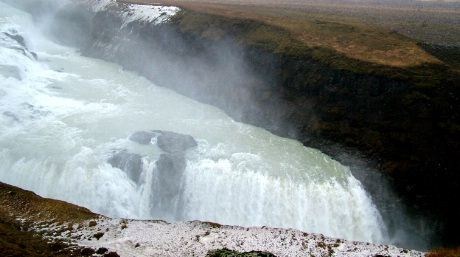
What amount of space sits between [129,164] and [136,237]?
12420 millimetres

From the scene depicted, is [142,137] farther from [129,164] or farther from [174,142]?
[129,164]

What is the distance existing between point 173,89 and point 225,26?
10.8 meters

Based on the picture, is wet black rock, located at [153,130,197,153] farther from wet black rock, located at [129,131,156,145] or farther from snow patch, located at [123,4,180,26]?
snow patch, located at [123,4,180,26]

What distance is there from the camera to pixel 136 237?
22.5 meters

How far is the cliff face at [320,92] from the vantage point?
34.6 m

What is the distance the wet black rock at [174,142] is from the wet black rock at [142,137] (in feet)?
3.24

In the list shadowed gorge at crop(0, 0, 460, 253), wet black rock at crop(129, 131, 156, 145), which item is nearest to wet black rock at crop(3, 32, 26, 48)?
shadowed gorge at crop(0, 0, 460, 253)

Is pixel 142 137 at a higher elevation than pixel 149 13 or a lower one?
lower

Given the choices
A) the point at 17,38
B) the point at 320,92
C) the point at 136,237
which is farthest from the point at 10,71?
the point at 320,92

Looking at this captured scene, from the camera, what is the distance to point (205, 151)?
122ft

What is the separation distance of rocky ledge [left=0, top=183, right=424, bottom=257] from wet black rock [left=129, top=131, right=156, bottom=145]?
42.5ft

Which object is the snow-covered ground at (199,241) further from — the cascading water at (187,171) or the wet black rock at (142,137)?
the wet black rock at (142,137)

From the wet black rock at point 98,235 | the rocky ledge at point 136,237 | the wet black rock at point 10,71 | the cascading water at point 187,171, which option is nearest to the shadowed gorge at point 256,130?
the cascading water at point 187,171

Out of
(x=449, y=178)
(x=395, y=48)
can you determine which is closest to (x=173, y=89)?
(x=395, y=48)
